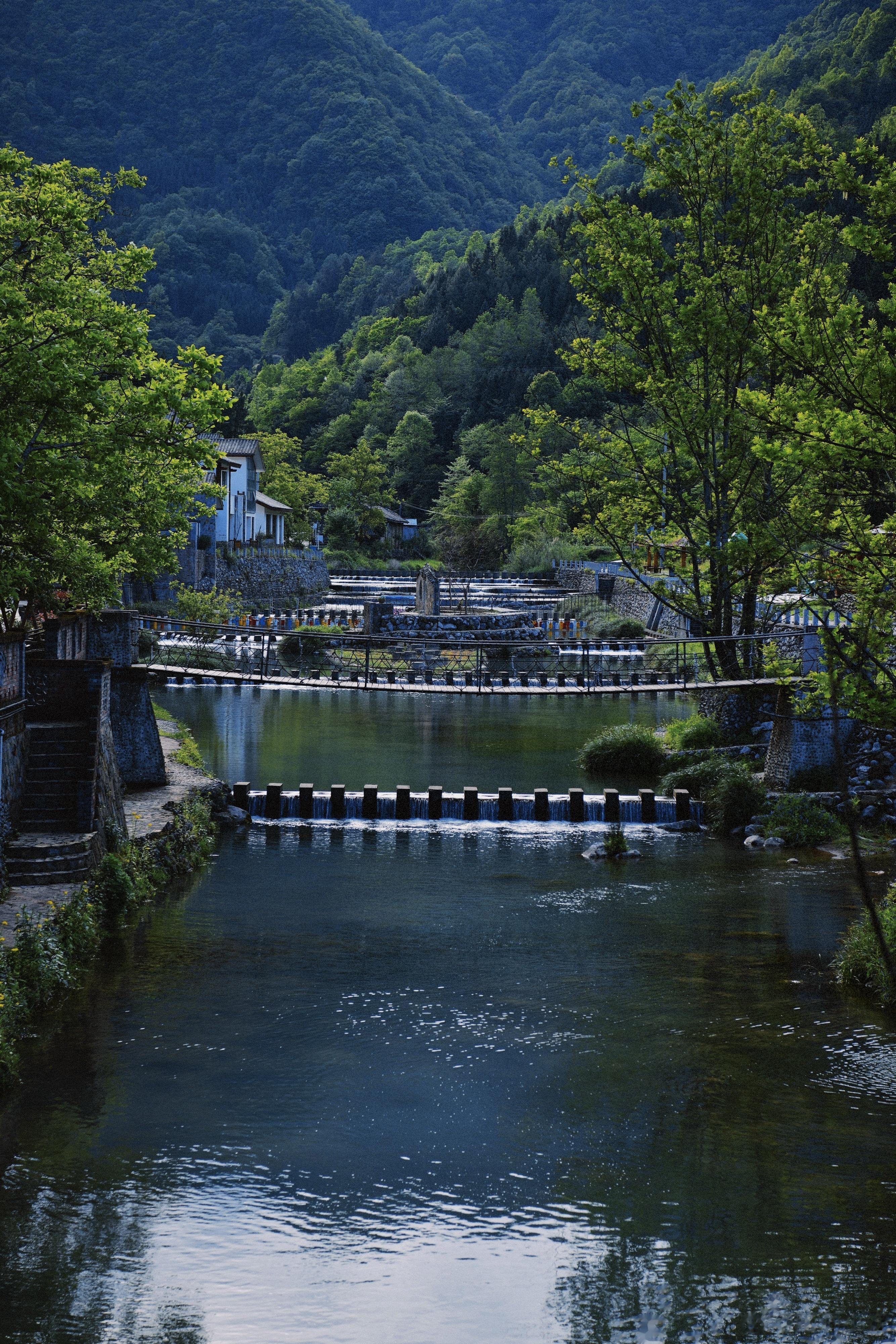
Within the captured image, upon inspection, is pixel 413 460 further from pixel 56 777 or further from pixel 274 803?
pixel 56 777

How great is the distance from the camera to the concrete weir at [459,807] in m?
26.6

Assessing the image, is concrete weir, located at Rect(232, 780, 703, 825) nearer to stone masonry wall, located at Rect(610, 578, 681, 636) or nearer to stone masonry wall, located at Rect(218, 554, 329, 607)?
stone masonry wall, located at Rect(610, 578, 681, 636)

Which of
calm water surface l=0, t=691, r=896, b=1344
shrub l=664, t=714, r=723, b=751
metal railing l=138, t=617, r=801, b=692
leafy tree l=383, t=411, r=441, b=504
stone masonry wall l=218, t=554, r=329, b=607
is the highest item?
leafy tree l=383, t=411, r=441, b=504

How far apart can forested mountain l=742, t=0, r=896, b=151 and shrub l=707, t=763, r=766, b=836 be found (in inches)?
3794

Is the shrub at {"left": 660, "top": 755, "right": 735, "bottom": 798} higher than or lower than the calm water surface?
higher

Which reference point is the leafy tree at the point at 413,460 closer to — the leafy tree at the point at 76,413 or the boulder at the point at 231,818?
the boulder at the point at 231,818

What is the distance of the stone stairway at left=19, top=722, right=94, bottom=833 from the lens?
18016mm

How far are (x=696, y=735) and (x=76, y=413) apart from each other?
1902 cm

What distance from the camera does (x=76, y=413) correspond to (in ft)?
56.6

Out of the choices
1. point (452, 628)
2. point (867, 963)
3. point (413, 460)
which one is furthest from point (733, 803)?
point (413, 460)

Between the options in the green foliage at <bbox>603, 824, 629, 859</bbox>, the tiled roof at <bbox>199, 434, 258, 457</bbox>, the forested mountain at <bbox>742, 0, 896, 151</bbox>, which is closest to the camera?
the green foliage at <bbox>603, 824, 629, 859</bbox>

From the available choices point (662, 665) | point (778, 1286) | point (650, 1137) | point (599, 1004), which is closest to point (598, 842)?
point (599, 1004)

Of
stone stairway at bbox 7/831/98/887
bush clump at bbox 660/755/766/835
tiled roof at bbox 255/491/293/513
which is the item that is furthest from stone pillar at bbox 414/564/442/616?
stone stairway at bbox 7/831/98/887

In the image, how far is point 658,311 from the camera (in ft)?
102
